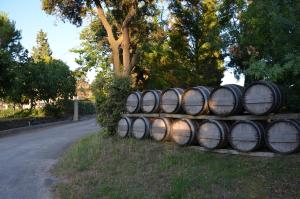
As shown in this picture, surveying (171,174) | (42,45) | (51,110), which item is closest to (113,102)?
(171,174)

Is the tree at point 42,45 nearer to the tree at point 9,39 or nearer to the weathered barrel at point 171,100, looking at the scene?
the tree at point 9,39

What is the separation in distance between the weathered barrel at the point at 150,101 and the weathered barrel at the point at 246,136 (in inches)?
115

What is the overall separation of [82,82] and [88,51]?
22.3 ft

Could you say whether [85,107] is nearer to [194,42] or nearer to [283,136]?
[194,42]

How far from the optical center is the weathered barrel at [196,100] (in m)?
10.0

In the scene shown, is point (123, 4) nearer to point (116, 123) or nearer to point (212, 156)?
point (116, 123)

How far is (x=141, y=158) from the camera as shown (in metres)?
10.3

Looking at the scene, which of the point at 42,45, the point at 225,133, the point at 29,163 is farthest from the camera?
the point at 42,45

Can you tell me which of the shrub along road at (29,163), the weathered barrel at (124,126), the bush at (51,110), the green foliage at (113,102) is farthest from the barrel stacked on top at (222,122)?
the bush at (51,110)

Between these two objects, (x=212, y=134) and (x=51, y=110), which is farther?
(x=51, y=110)

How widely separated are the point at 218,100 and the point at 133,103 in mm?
3596

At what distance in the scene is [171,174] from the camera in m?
8.68

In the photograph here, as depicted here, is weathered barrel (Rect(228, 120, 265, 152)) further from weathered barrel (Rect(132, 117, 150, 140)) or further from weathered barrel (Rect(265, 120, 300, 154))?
weathered barrel (Rect(132, 117, 150, 140))

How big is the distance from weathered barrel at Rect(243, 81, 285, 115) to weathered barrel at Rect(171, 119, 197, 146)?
5.38 feet
